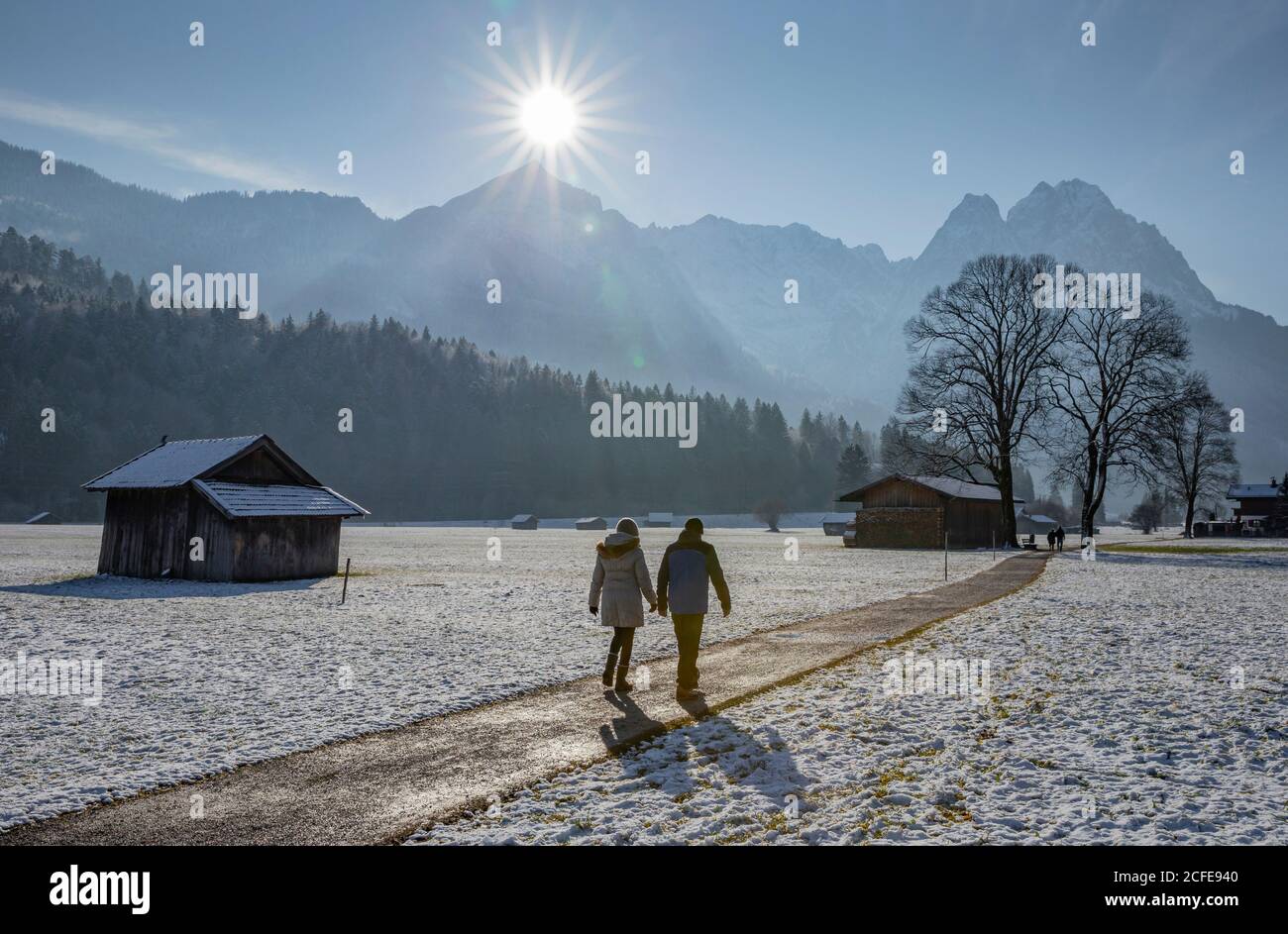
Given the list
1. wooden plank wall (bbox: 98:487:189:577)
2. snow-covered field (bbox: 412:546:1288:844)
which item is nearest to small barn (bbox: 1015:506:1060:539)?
wooden plank wall (bbox: 98:487:189:577)

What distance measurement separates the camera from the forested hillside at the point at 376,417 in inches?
5379

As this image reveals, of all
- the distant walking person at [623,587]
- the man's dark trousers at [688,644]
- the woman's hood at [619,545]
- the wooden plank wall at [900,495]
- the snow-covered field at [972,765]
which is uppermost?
the wooden plank wall at [900,495]

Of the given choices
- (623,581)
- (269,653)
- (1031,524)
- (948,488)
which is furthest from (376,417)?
(623,581)

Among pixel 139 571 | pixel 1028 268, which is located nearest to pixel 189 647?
pixel 139 571

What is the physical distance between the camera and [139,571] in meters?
28.5

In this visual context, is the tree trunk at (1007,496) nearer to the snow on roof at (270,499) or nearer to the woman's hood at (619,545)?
the snow on roof at (270,499)

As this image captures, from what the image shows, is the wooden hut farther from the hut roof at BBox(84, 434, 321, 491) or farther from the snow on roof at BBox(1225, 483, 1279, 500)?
the hut roof at BBox(84, 434, 321, 491)

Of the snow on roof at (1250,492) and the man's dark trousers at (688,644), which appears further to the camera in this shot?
the snow on roof at (1250,492)

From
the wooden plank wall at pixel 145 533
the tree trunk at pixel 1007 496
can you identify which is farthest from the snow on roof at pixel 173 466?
the tree trunk at pixel 1007 496

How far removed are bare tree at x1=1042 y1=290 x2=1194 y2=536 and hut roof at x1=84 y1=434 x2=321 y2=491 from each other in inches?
1656

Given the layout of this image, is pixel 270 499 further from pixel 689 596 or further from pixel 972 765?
pixel 972 765

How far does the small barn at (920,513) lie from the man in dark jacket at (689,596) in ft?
149

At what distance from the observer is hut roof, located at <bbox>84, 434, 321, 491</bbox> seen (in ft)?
92.8

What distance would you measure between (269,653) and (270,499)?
17.0m
